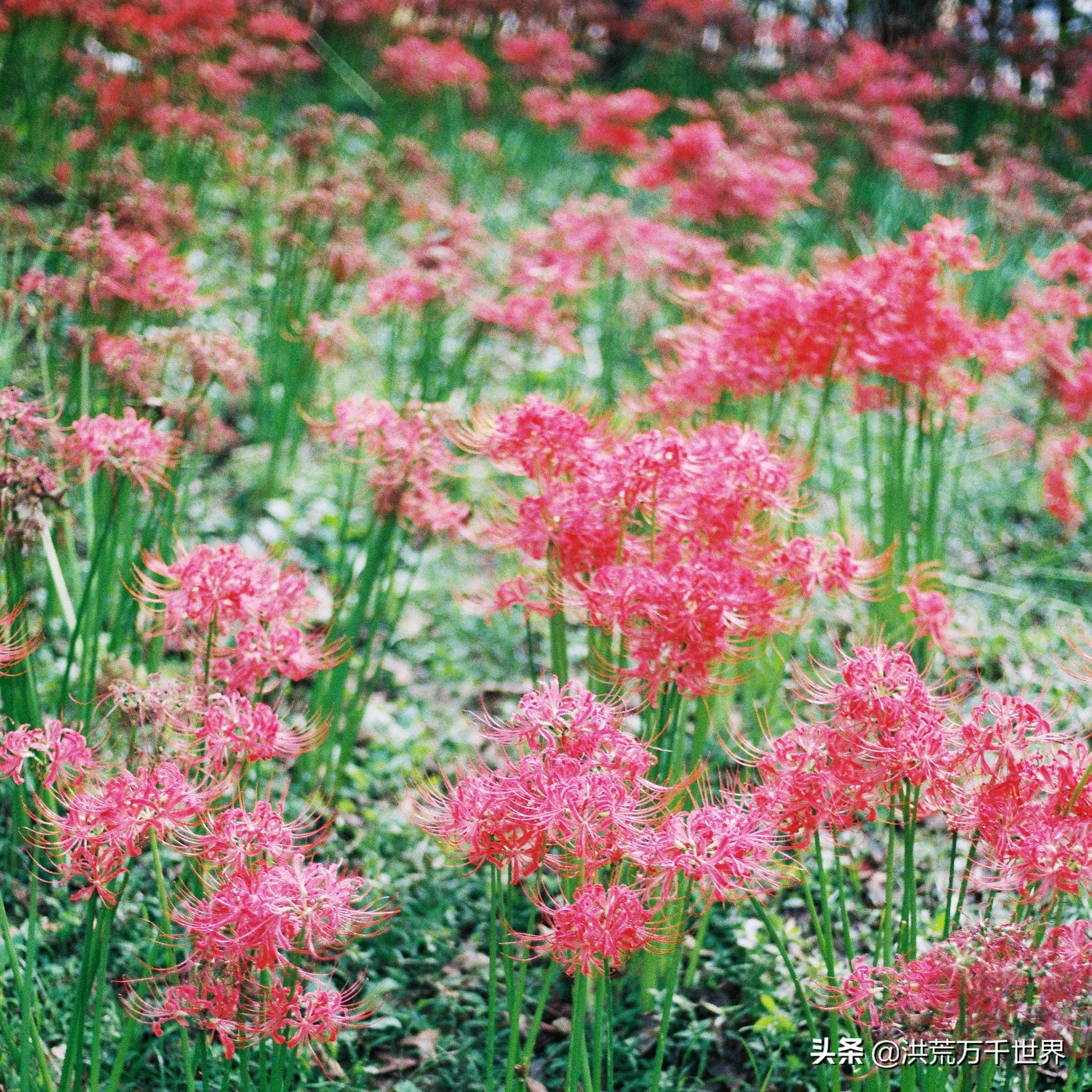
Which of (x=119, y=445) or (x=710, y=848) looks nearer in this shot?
(x=710, y=848)

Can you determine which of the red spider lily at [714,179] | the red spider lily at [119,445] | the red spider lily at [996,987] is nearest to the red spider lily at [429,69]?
the red spider lily at [714,179]

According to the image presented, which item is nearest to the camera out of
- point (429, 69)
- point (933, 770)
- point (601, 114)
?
point (933, 770)

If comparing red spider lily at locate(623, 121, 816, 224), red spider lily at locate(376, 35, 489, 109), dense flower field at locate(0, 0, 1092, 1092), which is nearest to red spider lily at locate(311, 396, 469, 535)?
dense flower field at locate(0, 0, 1092, 1092)

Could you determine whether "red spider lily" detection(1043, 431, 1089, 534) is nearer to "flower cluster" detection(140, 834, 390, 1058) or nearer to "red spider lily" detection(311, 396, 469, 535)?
"red spider lily" detection(311, 396, 469, 535)

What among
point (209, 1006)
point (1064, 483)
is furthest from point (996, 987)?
point (1064, 483)

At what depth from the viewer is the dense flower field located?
1.53 metres

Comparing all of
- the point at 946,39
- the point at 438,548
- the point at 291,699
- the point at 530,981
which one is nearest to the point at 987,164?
the point at 946,39

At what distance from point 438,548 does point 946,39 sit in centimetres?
738

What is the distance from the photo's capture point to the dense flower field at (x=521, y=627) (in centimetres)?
153

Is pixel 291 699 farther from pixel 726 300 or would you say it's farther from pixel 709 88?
pixel 709 88

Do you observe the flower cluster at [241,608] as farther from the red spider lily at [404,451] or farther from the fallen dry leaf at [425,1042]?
the fallen dry leaf at [425,1042]

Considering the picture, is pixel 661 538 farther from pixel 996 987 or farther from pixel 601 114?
pixel 601 114

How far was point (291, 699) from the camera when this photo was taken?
3.38m

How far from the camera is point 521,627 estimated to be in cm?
392
